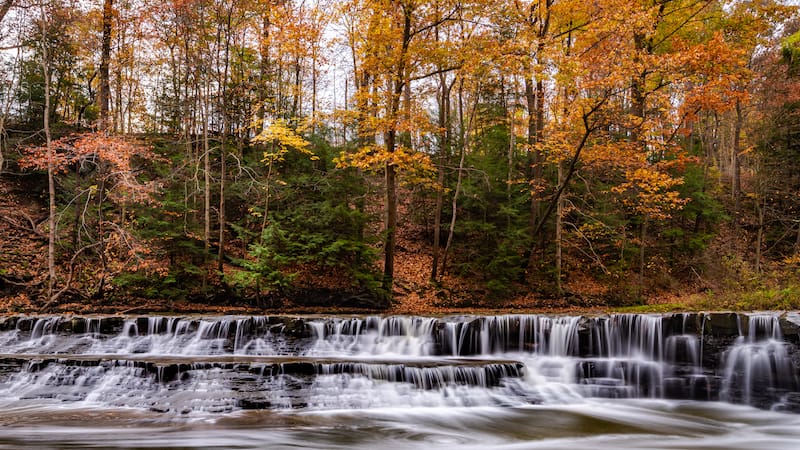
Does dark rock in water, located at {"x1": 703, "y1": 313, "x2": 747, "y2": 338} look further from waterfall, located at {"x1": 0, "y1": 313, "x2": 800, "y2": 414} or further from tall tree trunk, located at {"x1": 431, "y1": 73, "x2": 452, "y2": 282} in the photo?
tall tree trunk, located at {"x1": 431, "y1": 73, "x2": 452, "y2": 282}

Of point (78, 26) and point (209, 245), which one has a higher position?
point (78, 26)

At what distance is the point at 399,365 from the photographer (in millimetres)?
8500

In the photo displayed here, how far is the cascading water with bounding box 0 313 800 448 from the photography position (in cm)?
780

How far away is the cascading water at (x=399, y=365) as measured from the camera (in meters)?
7.80

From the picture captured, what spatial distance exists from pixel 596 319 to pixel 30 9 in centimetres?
1657

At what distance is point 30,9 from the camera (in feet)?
43.0

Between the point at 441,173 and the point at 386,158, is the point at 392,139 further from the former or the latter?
the point at 441,173

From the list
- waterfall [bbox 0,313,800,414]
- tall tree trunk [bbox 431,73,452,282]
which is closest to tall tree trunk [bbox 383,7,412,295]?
tall tree trunk [bbox 431,73,452,282]

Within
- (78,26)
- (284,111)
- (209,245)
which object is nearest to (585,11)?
(284,111)

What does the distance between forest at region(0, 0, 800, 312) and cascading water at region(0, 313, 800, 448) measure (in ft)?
8.64

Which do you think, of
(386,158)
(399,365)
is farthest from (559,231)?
(399,365)

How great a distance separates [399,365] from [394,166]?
6897mm

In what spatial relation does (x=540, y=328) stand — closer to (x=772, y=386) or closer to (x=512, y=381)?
(x=512, y=381)

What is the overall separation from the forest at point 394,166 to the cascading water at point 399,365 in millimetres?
2634
